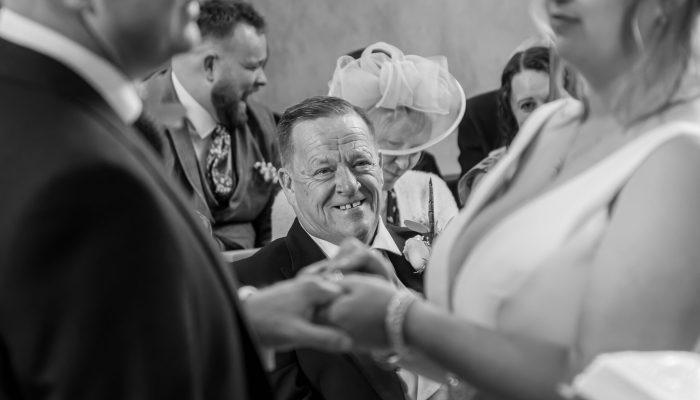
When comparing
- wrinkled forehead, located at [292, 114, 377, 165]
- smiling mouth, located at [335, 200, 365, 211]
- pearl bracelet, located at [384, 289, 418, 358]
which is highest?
wrinkled forehead, located at [292, 114, 377, 165]

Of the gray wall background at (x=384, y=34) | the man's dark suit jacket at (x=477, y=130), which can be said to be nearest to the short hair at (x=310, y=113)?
the man's dark suit jacket at (x=477, y=130)

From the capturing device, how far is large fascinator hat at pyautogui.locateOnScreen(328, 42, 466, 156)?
12.6ft

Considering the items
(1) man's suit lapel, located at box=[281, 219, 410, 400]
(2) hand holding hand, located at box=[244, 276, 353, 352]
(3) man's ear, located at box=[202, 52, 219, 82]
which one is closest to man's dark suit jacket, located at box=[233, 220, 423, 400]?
(1) man's suit lapel, located at box=[281, 219, 410, 400]

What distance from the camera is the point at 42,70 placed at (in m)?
1.25

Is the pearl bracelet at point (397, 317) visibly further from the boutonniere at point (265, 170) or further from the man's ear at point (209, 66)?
the man's ear at point (209, 66)

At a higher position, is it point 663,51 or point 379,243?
point 663,51

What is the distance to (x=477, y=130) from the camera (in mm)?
5449

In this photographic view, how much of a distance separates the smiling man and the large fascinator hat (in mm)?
639

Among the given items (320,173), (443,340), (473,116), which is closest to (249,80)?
(473,116)

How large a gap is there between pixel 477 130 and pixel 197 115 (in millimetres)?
1438

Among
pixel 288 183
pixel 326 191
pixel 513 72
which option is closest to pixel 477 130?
pixel 513 72

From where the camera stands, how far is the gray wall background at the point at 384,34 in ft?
22.5

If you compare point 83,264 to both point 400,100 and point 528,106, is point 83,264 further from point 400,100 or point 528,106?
point 528,106

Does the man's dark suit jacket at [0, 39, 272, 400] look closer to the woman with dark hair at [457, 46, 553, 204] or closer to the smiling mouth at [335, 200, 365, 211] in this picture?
the smiling mouth at [335, 200, 365, 211]
